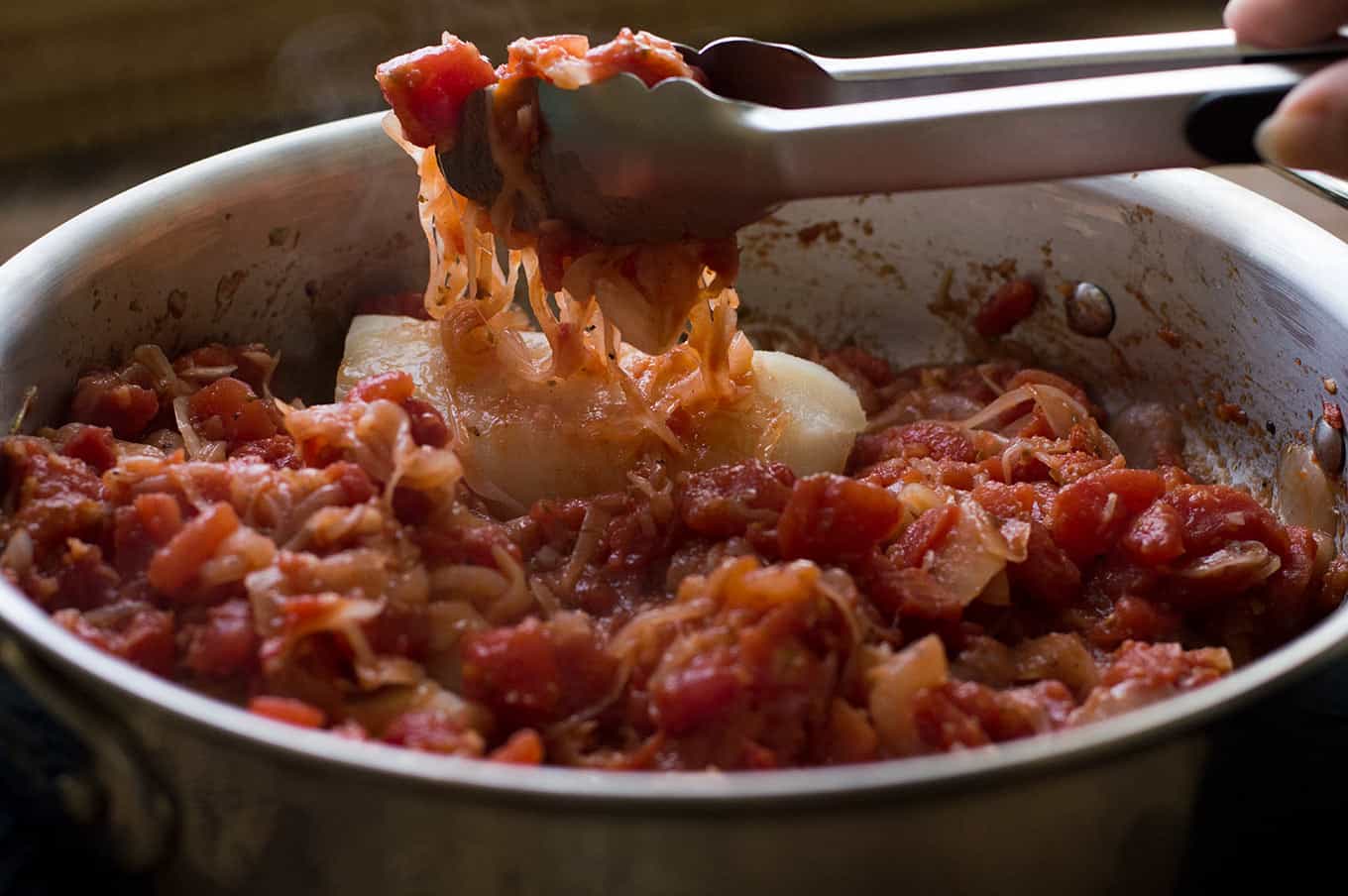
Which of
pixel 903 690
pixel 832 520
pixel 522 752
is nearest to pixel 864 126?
pixel 832 520

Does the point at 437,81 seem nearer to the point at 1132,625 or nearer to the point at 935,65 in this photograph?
the point at 935,65

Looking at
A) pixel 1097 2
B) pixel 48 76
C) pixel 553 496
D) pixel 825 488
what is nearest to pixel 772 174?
pixel 825 488

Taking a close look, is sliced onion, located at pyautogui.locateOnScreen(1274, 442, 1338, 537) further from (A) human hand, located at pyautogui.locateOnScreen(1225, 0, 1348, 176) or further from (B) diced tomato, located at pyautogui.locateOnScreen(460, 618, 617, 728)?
(B) diced tomato, located at pyautogui.locateOnScreen(460, 618, 617, 728)

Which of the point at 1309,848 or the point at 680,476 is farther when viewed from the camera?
the point at 680,476

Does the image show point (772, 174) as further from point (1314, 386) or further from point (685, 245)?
point (1314, 386)

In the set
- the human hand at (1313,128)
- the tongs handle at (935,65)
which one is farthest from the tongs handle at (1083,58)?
the human hand at (1313,128)
